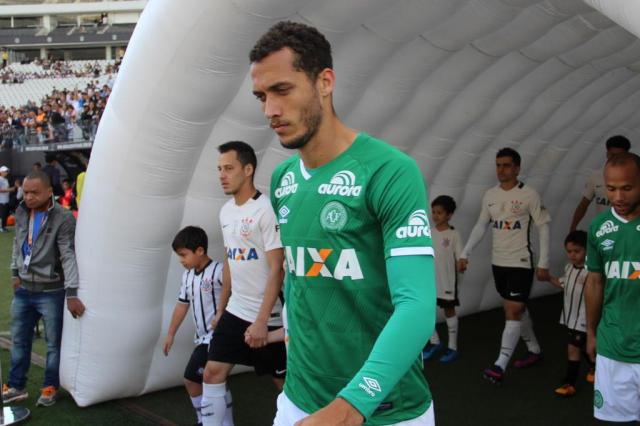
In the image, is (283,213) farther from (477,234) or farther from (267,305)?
(477,234)

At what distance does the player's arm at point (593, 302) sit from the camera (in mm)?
3371

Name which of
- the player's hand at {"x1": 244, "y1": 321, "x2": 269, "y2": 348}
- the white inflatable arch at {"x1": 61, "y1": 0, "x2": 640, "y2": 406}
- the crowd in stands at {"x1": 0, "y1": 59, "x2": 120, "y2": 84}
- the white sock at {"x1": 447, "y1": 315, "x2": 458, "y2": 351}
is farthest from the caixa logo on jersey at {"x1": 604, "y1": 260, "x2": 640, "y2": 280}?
the crowd in stands at {"x1": 0, "y1": 59, "x2": 120, "y2": 84}

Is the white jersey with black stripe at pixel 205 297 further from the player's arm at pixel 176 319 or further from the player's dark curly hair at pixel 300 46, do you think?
the player's dark curly hair at pixel 300 46

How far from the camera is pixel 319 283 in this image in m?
1.77

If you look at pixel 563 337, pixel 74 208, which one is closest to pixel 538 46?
pixel 563 337

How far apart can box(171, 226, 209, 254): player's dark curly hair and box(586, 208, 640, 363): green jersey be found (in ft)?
6.91

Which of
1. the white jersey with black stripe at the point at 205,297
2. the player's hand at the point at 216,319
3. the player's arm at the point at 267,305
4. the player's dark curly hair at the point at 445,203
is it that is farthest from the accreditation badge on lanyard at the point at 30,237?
the player's dark curly hair at the point at 445,203

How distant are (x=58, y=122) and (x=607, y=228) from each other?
54.7 ft

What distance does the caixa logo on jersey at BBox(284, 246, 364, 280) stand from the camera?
170cm

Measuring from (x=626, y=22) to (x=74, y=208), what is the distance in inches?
459

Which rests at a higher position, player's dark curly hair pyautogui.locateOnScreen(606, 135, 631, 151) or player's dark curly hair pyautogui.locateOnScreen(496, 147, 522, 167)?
player's dark curly hair pyautogui.locateOnScreen(606, 135, 631, 151)

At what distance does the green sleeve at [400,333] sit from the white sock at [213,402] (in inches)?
96.7

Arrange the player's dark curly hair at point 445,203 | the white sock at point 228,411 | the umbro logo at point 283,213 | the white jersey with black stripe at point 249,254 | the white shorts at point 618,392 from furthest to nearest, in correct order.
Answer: the player's dark curly hair at point 445,203 → the white sock at point 228,411 → the white jersey with black stripe at point 249,254 → the white shorts at point 618,392 → the umbro logo at point 283,213

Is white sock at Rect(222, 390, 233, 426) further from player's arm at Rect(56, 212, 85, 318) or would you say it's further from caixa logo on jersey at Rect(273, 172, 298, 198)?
caixa logo on jersey at Rect(273, 172, 298, 198)
